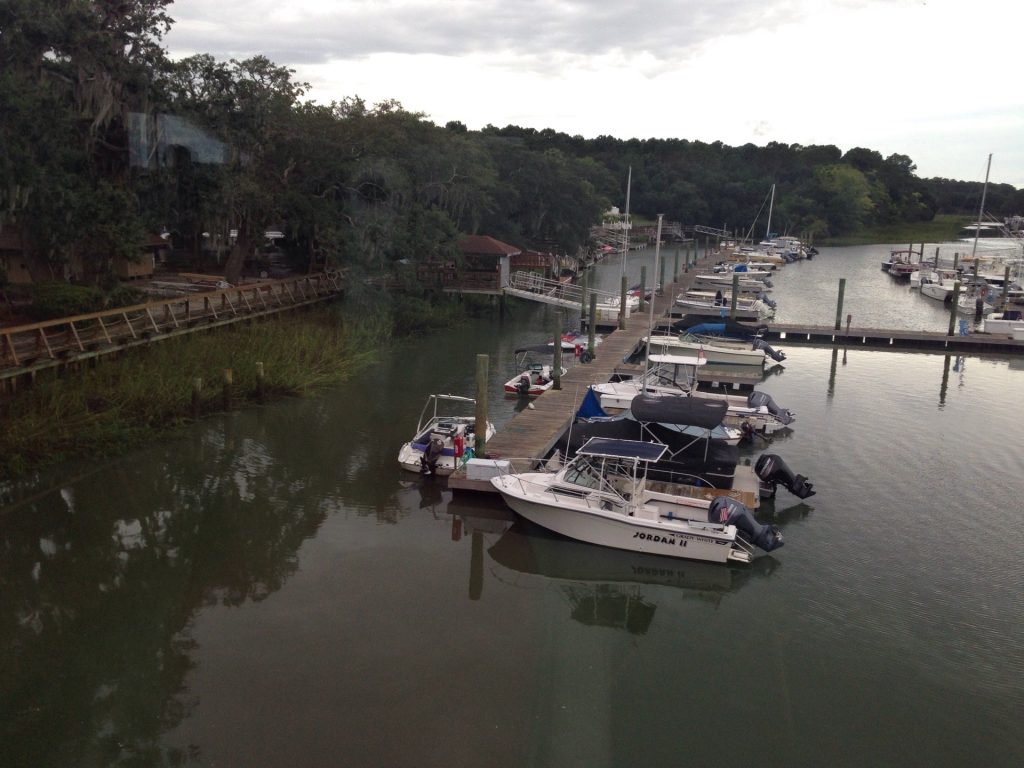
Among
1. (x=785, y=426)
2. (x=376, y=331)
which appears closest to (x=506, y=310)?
(x=376, y=331)

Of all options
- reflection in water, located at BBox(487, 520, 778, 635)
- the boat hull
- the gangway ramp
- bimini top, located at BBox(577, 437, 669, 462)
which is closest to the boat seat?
the boat hull

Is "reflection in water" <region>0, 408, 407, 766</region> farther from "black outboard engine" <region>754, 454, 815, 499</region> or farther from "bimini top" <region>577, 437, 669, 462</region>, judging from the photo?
"black outboard engine" <region>754, 454, 815, 499</region>

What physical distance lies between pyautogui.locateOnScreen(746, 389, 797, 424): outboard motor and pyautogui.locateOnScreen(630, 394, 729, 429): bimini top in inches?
228

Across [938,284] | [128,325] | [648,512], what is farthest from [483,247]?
[938,284]

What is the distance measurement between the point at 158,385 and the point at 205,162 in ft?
32.2

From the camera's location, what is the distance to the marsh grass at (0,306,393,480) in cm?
1877

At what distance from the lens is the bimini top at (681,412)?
1761cm

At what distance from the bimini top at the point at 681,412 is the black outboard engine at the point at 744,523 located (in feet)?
7.66

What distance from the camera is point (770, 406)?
2398cm

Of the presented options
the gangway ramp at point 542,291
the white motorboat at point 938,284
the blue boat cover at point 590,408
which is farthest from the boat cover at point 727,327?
the white motorboat at point 938,284

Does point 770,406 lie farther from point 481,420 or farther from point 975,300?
point 975,300

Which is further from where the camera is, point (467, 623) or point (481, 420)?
point (481, 420)

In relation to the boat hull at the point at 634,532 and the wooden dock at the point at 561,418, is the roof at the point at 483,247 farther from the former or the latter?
the boat hull at the point at 634,532

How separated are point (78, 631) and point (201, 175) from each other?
63.7 feet
